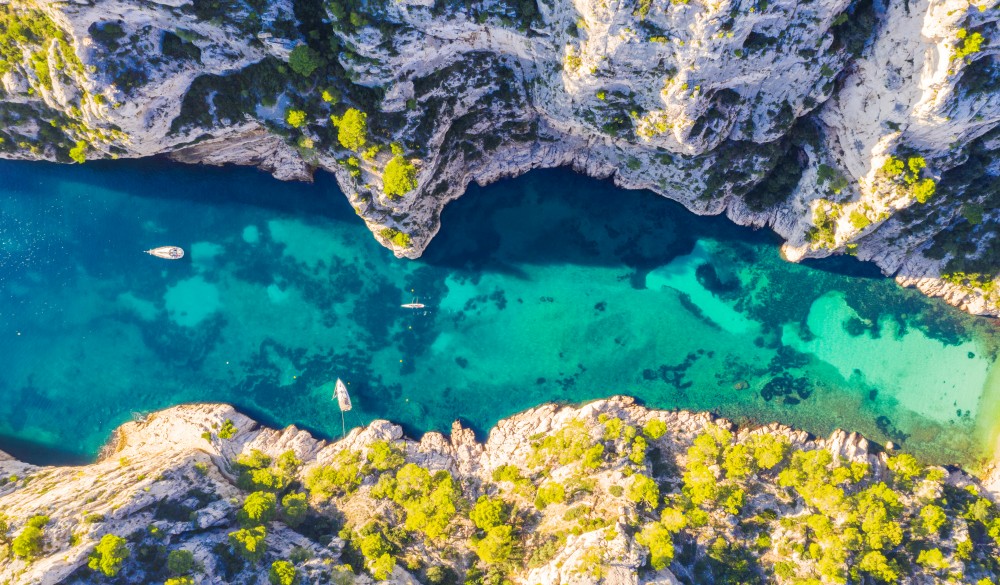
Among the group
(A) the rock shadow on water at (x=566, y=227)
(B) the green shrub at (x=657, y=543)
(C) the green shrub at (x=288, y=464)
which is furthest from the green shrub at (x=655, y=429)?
(C) the green shrub at (x=288, y=464)

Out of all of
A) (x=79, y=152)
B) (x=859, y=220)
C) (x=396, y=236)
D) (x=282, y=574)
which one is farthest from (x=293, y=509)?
(x=859, y=220)

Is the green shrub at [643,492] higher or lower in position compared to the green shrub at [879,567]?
higher

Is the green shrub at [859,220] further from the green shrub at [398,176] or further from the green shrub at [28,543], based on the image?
the green shrub at [28,543]

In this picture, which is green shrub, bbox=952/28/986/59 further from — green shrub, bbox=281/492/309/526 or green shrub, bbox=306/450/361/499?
green shrub, bbox=281/492/309/526

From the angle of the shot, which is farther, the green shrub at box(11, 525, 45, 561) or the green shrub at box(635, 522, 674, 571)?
the green shrub at box(635, 522, 674, 571)

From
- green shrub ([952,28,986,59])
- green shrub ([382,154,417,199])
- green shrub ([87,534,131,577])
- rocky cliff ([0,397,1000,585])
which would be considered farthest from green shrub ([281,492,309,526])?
green shrub ([952,28,986,59])

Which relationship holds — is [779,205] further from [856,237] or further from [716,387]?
[716,387]

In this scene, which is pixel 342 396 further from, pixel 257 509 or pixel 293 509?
pixel 257 509
